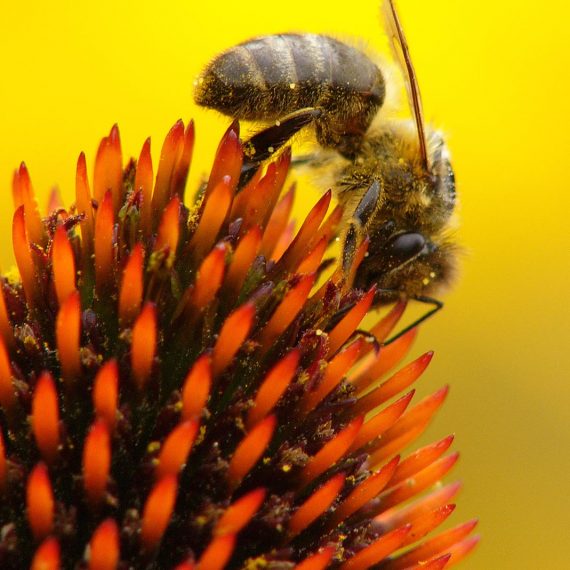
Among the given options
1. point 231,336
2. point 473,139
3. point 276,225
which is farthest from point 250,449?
point 473,139

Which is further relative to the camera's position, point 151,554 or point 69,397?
point 69,397

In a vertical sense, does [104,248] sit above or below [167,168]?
below

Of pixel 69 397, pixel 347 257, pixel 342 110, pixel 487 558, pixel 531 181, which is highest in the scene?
pixel 531 181

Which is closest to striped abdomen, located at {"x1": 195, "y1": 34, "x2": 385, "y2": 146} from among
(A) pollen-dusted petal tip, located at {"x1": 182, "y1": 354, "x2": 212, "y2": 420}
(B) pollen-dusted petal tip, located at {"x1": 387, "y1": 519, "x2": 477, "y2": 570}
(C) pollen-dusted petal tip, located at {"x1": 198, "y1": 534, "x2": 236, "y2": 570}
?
(A) pollen-dusted petal tip, located at {"x1": 182, "y1": 354, "x2": 212, "y2": 420}

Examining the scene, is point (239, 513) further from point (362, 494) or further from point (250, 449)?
point (362, 494)

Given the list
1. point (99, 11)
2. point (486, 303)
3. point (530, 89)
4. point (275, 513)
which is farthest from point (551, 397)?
point (275, 513)

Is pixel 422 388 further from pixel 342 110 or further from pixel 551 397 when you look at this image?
pixel 342 110

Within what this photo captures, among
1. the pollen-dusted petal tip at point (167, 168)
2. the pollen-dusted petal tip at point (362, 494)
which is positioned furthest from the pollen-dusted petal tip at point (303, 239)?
the pollen-dusted petal tip at point (362, 494)

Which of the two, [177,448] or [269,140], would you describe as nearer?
[177,448]
